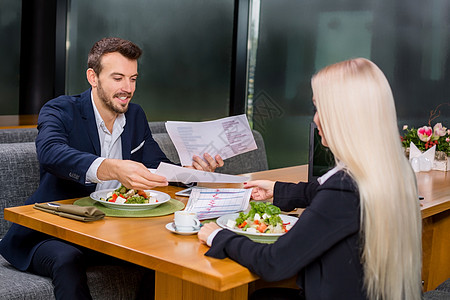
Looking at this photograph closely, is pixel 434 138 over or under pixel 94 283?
over

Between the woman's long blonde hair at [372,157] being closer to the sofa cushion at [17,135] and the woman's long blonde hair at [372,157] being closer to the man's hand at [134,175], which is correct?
the man's hand at [134,175]

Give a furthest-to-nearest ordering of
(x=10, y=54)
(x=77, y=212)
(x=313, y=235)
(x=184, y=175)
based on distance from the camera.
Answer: (x=10, y=54) < (x=184, y=175) < (x=77, y=212) < (x=313, y=235)

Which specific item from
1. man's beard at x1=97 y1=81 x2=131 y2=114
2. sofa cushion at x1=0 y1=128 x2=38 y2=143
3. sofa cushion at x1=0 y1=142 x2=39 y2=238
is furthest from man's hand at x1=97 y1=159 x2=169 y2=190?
sofa cushion at x1=0 y1=128 x2=38 y2=143

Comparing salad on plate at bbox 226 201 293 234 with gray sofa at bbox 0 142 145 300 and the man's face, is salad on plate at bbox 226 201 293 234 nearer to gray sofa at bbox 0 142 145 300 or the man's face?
gray sofa at bbox 0 142 145 300

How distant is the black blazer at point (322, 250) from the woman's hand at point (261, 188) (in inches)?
25.0

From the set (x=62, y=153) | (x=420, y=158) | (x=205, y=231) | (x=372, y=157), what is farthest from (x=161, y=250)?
(x=420, y=158)

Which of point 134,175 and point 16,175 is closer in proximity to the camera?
point 134,175

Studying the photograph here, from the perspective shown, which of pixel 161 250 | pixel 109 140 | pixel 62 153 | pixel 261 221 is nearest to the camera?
pixel 161 250

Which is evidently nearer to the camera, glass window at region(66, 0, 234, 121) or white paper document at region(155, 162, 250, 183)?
white paper document at region(155, 162, 250, 183)

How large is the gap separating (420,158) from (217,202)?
1.83 meters

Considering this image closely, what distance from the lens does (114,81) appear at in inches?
95.7

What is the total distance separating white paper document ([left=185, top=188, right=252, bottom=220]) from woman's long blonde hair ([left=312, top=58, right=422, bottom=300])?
Answer: 600 millimetres

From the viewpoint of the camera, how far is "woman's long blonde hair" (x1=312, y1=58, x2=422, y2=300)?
1.43 metres

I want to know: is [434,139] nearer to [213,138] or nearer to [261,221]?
[213,138]
